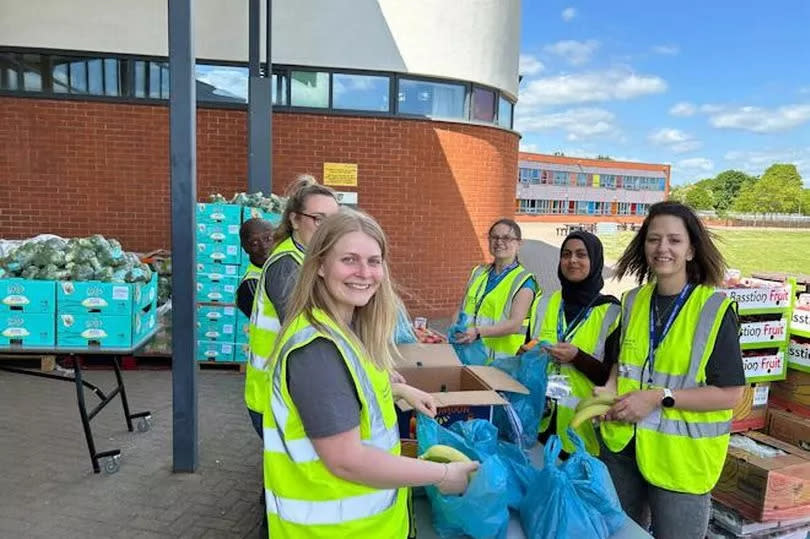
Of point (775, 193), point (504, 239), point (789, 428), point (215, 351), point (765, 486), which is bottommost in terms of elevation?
point (215, 351)

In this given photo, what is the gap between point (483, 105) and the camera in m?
9.40

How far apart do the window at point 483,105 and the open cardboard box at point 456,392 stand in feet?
23.5

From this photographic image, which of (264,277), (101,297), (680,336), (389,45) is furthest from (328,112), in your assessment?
(680,336)

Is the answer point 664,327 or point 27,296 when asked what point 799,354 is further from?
point 27,296

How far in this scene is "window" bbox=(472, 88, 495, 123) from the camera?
922 centimetres

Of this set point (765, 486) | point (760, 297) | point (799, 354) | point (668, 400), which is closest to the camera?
point (668, 400)

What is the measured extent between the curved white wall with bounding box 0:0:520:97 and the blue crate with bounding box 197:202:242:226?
2962mm

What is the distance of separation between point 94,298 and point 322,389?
3.29 meters

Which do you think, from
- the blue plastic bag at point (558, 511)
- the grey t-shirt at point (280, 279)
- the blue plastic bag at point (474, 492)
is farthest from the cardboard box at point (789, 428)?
the grey t-shirt at point (280, 279)

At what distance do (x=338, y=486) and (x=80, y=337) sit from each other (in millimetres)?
3298

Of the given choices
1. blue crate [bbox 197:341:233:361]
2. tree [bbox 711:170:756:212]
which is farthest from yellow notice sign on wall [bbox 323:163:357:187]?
tree [bbox 711:170:756:212]

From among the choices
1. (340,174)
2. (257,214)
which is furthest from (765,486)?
(340,174)

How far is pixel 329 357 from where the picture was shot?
55.1 inches

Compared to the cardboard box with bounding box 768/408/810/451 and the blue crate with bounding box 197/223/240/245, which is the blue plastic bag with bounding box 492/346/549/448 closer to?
the cardboard box with bounding box 768/408/810/451
